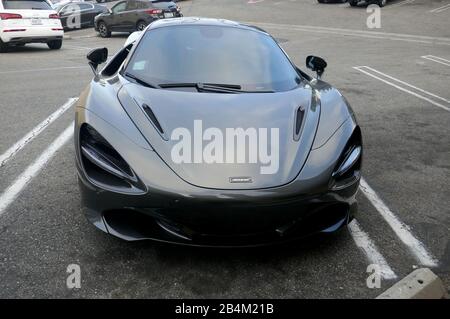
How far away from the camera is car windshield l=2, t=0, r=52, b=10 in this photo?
12.5 meters

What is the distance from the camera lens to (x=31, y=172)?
4211mm

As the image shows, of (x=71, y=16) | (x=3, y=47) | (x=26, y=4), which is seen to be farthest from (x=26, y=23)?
(x=71, y=16)

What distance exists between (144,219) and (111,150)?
18.2 inches

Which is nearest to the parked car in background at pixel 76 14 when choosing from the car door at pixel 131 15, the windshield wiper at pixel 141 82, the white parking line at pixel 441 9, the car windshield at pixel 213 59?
the car door at pixel 131 15

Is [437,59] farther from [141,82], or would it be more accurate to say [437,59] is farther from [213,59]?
[141,82]

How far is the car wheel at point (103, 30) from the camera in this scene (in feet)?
63.3

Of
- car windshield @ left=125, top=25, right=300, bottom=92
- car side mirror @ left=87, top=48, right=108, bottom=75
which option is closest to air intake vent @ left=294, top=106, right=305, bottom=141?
car windshield @ left=125, top=25, right=300, bottom=92

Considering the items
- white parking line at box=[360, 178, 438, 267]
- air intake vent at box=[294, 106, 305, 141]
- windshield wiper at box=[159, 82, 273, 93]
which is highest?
windshield wiper at box=[159, 82, 273, 93]

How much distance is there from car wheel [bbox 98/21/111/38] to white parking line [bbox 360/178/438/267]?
17.3m

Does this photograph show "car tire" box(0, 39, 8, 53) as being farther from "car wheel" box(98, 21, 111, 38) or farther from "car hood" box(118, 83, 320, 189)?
"car hood" box(118, 83, 320, 189)

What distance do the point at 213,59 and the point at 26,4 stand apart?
10.9m

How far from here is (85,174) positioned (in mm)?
2785

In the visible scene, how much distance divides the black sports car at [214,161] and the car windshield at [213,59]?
0.11 meters
